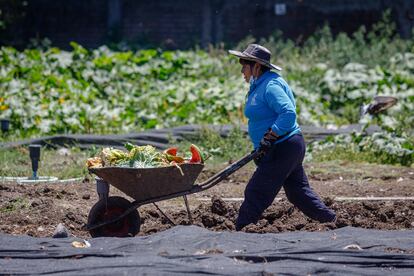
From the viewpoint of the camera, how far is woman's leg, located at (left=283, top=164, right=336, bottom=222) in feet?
27.1

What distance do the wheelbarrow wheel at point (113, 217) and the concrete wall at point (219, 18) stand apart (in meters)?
16.6

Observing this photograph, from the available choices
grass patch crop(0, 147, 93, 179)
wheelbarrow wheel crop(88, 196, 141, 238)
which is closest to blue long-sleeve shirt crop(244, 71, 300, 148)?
wheelbarrow wheel crop(88, 196, 141, 238)

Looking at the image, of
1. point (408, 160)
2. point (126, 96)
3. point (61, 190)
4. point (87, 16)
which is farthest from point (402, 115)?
point (87, 16)

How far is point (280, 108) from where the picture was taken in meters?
7.77

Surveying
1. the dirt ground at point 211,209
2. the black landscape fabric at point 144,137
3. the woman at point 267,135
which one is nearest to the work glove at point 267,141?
the woman at point 267,135

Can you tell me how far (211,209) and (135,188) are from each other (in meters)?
1.51

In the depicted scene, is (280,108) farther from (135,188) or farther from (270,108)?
(135,188)

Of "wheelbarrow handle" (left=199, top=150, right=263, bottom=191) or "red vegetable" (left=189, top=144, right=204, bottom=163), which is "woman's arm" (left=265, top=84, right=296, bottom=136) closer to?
"wheelbarrow handle" (left=199, top=150, right=263, bottom=191)

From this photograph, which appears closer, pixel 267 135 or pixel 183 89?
pixel 267 135

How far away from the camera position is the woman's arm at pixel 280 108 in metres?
7.75

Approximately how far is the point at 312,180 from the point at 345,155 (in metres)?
1.61

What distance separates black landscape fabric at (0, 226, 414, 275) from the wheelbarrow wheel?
898mm

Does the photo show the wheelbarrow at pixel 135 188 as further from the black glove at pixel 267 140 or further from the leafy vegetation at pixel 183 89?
the leafy vegetation at pixel 183 89

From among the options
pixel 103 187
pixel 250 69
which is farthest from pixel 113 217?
pixel 250 69
